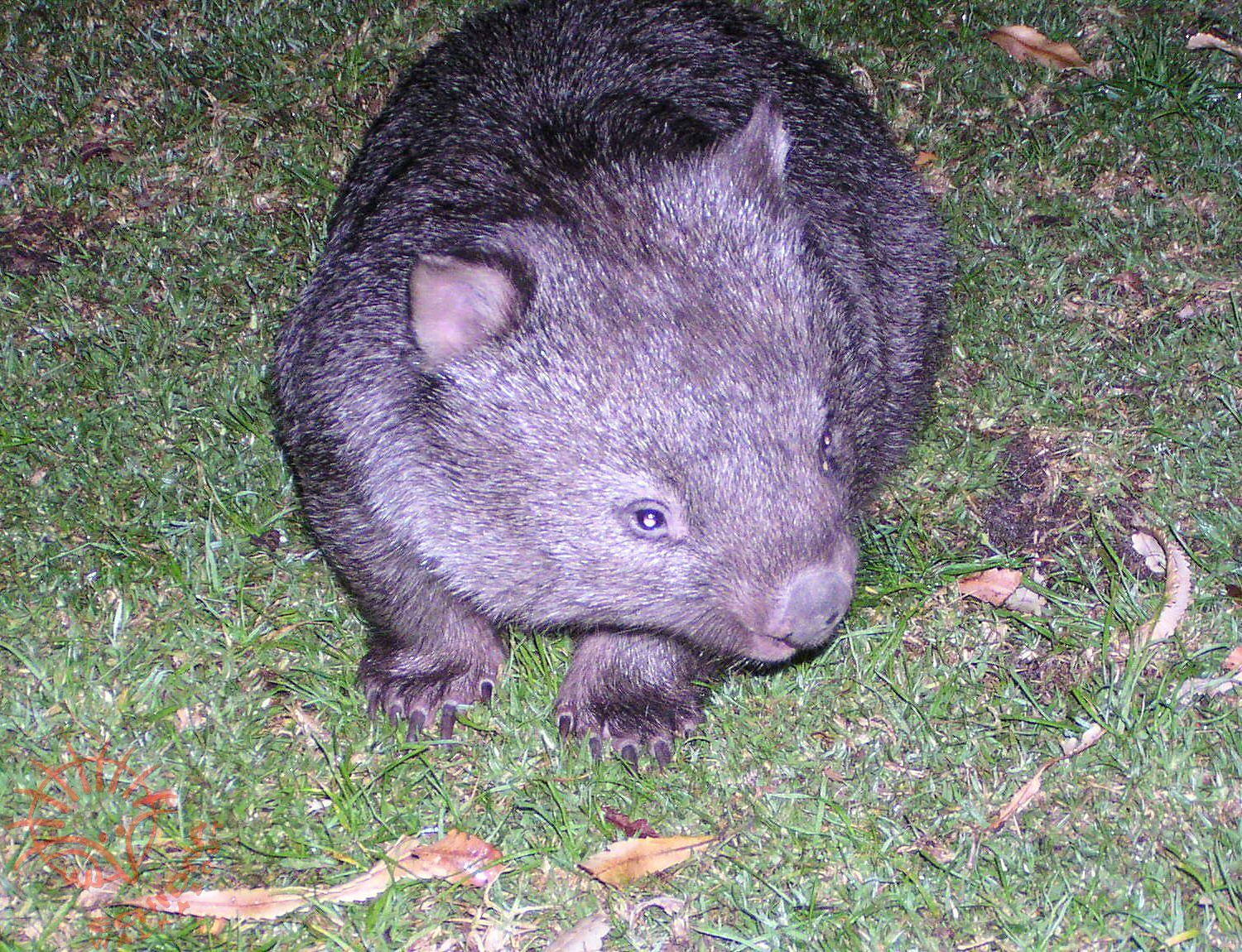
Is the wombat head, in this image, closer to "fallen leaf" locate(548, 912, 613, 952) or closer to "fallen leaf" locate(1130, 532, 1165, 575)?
"fallen leaf" locate(548, 912, 613, 952)

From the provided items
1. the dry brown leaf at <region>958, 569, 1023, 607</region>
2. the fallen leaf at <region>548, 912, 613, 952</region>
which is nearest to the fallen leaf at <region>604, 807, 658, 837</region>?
the fallen leaf at <region>548, 912, 613, 952</region>

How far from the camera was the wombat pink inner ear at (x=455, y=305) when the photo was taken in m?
3.26

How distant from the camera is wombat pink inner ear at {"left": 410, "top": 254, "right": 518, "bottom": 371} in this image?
10.7 feet

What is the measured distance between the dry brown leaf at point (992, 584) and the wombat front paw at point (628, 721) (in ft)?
3.39

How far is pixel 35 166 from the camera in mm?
6289

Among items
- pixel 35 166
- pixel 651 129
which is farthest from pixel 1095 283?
pixel 35 166

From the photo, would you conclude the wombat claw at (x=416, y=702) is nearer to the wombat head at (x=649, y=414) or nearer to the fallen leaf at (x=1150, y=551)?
the wombat head at (x=649, y=414)

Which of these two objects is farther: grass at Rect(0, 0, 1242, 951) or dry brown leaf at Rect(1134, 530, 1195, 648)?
dry brown leaf at Rect(1134, 530, 1195, 648)

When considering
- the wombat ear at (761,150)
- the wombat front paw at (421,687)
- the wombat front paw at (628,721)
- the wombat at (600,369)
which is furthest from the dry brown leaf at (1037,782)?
Answer: the wombat ear at (761,150)

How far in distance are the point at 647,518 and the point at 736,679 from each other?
1235 mm

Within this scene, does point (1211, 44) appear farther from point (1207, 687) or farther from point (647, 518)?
point (647, 518)

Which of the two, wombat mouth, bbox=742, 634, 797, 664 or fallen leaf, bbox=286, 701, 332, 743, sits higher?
wombat mouth, bbox=742, 634, 797, 664

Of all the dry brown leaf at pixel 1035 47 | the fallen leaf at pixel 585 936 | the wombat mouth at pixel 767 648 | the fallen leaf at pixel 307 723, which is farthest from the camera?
the dry brown leaf at pixel 1035 47

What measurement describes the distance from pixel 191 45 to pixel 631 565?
4.71 metres
